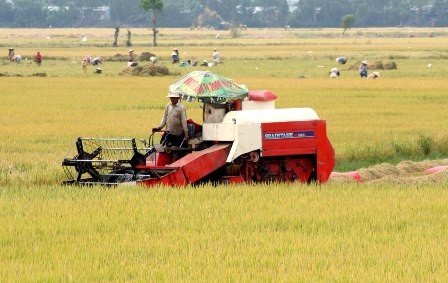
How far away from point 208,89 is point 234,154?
98 cm

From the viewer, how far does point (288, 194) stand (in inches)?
505

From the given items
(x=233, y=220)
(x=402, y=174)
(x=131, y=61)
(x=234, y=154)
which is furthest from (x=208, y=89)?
(x=131, y=61)

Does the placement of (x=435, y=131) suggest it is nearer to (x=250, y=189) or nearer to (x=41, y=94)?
(x=250, y=189)

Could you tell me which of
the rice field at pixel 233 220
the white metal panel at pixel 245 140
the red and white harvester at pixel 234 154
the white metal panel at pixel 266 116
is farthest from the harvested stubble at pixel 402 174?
the white metal panel at pixel 245 140

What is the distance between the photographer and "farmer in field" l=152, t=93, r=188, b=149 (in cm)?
1419

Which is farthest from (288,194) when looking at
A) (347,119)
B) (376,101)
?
(376,101)

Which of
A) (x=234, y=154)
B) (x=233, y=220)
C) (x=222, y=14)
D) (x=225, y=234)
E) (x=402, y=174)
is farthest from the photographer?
(x=222, y=14)

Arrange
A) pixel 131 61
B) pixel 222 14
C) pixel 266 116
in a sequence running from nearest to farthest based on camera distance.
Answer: pixel 266 116 < pixel 131 61 < pixel 222 14

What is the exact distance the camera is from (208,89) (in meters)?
14.0

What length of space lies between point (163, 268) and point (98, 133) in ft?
40.1

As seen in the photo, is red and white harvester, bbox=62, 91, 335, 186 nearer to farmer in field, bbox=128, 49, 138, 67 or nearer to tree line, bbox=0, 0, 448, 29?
farmer in field, bbox=128, 49, 138, 67

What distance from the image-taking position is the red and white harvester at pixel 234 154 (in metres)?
13.6

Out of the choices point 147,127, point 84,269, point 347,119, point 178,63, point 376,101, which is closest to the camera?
point 84,269

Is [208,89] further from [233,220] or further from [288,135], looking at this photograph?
[233,220]
